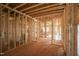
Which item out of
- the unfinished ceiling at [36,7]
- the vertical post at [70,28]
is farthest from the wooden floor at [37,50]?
the unfinished ceiling at [36,7]

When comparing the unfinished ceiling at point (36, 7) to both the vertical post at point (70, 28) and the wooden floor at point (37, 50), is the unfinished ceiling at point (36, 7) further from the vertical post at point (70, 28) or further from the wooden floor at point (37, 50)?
the wooden floor at point (37, 50)

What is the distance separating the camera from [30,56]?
244 cm

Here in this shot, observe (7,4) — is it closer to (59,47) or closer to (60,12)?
(60,12)

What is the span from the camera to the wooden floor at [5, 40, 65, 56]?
2404 millimetres

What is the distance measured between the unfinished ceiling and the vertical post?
0.17 metres

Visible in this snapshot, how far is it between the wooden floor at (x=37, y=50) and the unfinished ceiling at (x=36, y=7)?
569mm

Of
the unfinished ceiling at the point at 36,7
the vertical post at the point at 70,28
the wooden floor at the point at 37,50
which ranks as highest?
the unfinished ceiling at the point at 36,7

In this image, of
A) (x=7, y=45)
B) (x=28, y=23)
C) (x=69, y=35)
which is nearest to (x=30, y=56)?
(x=7, y=45)

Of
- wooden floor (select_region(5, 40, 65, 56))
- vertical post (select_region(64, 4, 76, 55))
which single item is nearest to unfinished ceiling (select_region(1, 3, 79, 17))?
vertical post (select_region(64, 4, 76, 55))

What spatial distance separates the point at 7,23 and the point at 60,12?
40.5 inches

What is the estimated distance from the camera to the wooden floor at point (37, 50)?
2.40 meters

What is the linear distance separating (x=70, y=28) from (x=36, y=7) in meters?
0.77

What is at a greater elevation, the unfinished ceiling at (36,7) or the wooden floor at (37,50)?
the unfinished ceiling at (36,7)

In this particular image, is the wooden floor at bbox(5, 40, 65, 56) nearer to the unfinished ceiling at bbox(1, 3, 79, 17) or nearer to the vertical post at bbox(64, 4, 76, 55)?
the vertical post at bbox(64, 4, 76, 55)
